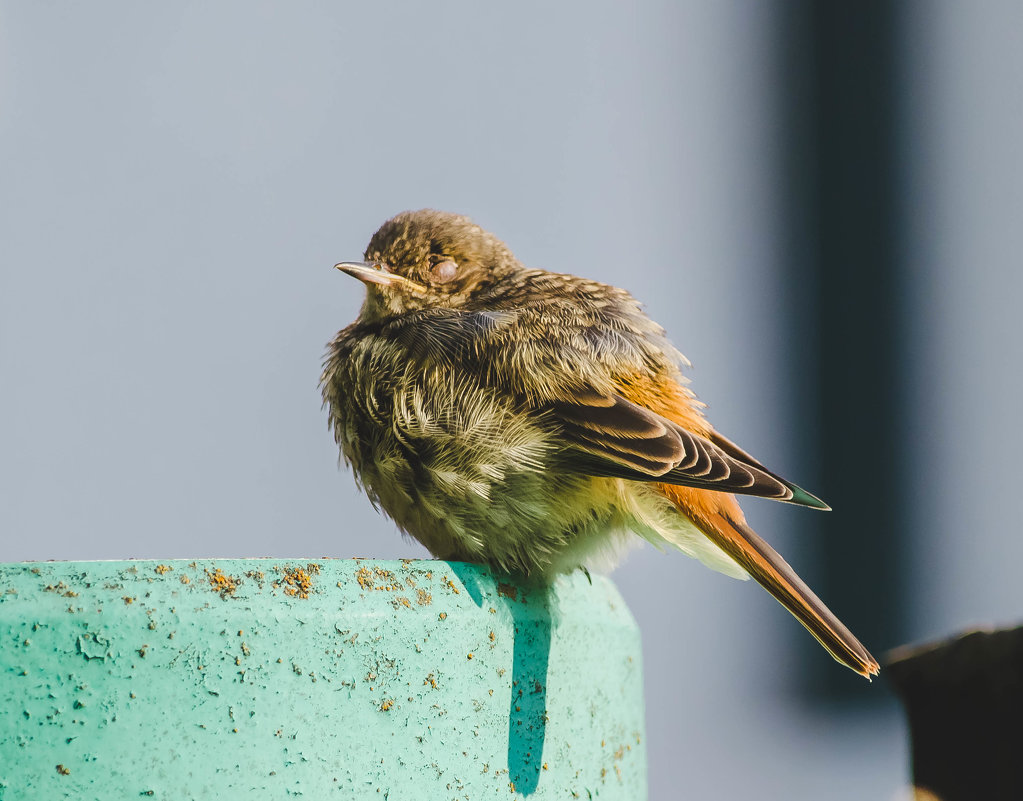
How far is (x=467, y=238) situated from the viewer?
3.77 meters

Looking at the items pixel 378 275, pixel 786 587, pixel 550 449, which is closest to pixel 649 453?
pixel 550 449

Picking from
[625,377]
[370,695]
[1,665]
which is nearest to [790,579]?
[625,377]

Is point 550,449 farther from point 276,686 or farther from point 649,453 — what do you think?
point 276,686

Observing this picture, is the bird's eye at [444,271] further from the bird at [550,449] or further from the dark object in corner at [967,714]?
the dark object in corner at [967,714]

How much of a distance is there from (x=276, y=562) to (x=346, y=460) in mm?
1341

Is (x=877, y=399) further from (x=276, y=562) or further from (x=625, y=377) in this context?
(x=276, y=562)

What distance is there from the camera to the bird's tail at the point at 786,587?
2.35 meters

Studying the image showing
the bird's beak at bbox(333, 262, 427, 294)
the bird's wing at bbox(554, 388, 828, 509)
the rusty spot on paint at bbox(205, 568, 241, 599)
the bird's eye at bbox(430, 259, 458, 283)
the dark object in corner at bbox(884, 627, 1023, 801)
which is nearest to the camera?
the rusty spot on paint at bbox(205, 568, 241, 599)

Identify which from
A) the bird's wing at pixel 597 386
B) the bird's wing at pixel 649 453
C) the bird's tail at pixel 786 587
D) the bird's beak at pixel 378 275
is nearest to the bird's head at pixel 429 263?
the bird's beak at pixel 378 275

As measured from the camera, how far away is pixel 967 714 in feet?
10.8

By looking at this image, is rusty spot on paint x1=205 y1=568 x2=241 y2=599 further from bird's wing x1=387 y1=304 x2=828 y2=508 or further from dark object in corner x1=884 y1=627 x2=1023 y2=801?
dark object in corner x1=884 y1=627 x2=1023 y2=801

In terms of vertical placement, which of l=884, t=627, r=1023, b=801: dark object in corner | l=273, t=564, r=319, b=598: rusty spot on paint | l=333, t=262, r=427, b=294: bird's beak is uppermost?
l=333, t=262, r=427, b=294: bird's beak

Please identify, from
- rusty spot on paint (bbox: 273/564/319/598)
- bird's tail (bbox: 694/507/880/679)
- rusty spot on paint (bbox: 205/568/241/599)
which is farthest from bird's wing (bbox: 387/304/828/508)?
rusty spot on paint (bbox: 205/568/241/599)

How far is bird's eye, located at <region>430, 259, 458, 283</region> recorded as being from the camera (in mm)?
3680
